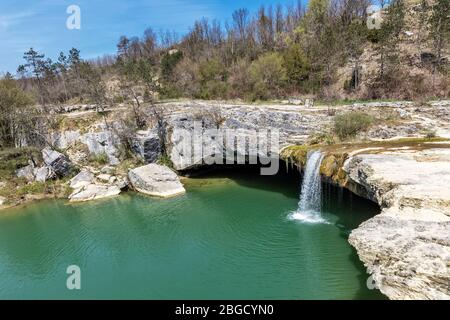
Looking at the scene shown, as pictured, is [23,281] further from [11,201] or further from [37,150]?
[37,150]

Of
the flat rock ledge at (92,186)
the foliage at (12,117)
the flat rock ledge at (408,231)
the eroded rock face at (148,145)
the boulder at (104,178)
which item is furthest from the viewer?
the foliage at (12,117)

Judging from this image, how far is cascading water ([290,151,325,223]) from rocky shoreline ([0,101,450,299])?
84cm

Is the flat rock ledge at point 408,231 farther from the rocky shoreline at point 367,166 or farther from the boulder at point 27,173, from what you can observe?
the boulder at point 27,173

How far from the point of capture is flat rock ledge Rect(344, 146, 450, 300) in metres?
8.91

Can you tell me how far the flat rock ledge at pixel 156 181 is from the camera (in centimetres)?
2602

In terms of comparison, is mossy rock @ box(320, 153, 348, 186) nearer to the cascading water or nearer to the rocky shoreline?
the rocky shoreline

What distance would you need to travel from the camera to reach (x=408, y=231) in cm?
1008

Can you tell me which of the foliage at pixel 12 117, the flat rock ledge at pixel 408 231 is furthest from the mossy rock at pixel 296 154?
the foliage at pixel 12 117

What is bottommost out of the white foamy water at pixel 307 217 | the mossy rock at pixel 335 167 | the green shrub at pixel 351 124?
the white foamy water at pixel 307 217

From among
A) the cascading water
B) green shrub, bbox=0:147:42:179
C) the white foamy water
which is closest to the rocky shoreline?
the cascading water

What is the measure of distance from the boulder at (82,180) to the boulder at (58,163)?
65.1 inches

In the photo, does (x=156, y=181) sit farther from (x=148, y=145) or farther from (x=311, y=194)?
(x=311, y=194)

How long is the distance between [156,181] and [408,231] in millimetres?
19679

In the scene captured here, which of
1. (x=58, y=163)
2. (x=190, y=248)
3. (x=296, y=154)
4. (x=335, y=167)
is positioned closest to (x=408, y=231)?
(x=335, y=167)
